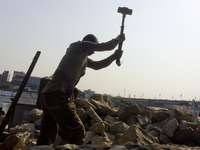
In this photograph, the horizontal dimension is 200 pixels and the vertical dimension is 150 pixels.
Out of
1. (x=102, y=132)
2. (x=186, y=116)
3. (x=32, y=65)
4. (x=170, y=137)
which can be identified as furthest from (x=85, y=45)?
(x=186, y=116)

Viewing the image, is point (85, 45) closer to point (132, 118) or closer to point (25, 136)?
point (25, 136)

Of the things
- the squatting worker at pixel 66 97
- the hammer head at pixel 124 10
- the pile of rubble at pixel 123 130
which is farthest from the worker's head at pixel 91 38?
the pile of rubble at pixel 123 130

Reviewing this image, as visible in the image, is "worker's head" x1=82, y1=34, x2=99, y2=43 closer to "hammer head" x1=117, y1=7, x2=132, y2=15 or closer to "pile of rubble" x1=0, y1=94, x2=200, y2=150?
"hammer head" x1=117, y1=7, x2=132, y2=15

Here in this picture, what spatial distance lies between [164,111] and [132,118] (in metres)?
1.08

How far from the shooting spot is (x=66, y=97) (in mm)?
3041

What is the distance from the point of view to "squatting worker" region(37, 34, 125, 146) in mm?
2924

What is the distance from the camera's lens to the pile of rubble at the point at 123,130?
11.8 ft

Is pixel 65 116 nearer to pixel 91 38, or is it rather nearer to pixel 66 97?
pixel 66 97

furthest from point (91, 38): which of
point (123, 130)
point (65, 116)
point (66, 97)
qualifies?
point (123, 130)

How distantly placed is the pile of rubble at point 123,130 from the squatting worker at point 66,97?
39 cm

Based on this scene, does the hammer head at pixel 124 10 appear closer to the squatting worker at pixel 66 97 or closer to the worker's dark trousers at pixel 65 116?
the squatting worker at pixel 66 97

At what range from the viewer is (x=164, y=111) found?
246 inches

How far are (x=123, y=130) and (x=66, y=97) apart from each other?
231 centimetres

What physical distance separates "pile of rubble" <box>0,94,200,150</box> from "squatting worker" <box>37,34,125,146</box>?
0.39 metres
